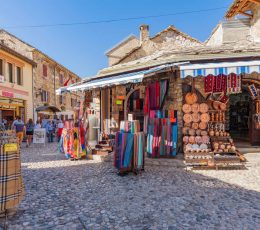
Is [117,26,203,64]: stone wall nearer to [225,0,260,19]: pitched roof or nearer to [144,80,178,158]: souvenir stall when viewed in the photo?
[225,0,260,19]: pitched roof

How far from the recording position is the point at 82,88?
26.2 ft

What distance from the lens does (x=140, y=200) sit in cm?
409

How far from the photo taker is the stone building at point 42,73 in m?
19.7

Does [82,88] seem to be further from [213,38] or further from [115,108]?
[213,38]

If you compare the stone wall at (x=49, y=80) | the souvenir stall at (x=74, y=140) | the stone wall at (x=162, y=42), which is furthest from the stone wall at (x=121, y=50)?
the souvenir stall at (x=74, y=140)

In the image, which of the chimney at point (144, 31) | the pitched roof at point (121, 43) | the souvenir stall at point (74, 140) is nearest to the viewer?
the souvenir stall at point (74, 140)

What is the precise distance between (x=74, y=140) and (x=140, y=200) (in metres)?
4.49

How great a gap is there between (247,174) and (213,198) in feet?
7.62

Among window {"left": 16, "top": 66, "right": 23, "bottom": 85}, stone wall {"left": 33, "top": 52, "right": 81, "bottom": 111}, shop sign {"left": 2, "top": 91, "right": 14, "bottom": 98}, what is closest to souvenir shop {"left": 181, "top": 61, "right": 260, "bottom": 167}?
stone wall {"left": 33, "top": 52, "right": 81, "bottom": 111}

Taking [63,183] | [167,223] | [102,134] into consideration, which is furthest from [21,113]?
[167,223]

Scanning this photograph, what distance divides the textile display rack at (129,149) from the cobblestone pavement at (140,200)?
29 cm

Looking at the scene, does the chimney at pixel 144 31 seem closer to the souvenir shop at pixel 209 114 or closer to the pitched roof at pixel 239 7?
the pitched roof at pixel 239 7

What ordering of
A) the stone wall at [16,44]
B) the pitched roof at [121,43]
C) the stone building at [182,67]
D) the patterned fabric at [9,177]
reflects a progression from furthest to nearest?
the pitched roof at [121,43], the stone wall at [16,44], the stone building at [182,67], the patterned fabric at [9,177]

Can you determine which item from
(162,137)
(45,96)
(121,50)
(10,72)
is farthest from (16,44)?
(162,137)
